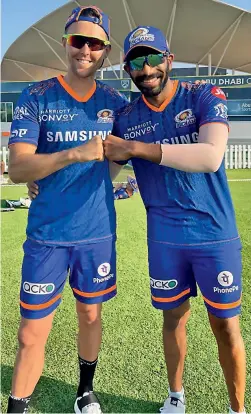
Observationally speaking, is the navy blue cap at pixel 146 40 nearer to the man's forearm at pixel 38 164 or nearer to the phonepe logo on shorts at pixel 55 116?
the phonepe logo on shorts at pixel 55 116

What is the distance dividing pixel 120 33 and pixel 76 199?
1181 inches

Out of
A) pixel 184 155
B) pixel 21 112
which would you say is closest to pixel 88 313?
pixel 184 155

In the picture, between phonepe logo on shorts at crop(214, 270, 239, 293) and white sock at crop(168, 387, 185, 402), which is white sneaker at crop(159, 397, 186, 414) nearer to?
white sock at crop(168, 387, 185, 402)

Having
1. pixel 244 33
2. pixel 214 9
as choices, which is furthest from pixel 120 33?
pixel 244 33

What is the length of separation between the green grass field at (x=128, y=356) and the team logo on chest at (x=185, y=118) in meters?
1.88

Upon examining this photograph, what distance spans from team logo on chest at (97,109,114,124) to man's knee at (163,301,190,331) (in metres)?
1.28

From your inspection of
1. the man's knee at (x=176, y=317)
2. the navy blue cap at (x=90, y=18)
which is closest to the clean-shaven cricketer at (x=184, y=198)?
the man's knee at (x=176, y=317)

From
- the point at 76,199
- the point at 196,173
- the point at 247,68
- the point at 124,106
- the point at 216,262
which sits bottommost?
the point at 216,262

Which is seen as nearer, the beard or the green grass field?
the beard

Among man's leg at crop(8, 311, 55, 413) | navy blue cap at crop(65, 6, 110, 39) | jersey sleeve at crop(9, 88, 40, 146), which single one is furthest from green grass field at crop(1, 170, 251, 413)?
navy blue cap at crop(65, 6, 110, 39)

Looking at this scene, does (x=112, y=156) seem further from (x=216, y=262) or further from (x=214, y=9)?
(x=214, y=9)

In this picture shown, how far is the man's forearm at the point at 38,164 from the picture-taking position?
220 cm

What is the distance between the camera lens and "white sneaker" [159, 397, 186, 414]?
262 cm

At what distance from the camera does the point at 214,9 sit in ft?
86.0
